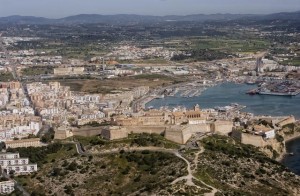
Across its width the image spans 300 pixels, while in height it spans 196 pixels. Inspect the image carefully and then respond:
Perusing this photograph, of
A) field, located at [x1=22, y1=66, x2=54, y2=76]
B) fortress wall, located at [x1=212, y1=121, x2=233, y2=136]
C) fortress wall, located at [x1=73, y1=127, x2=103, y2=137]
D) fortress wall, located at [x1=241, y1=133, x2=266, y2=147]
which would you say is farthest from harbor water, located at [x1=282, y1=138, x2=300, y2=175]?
field, located at [x1=22, y1=66, x2=54, y2=76]

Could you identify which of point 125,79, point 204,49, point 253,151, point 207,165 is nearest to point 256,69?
point 125,79

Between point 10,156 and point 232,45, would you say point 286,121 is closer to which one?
point 10,156

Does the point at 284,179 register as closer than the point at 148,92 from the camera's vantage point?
Yes

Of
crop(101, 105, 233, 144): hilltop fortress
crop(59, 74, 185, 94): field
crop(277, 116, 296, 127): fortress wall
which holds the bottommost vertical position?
crop(59, 74, 185, 94): field

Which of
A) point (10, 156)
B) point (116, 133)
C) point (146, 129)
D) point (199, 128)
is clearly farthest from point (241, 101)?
point (10, 156)

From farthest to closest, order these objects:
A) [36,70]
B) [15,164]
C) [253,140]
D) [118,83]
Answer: [36,70], [118,83], [253,140], [15,164]

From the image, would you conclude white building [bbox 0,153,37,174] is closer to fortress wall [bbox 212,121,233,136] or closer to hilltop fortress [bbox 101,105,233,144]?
hilltop fortress [bbox 101,105,233,144]

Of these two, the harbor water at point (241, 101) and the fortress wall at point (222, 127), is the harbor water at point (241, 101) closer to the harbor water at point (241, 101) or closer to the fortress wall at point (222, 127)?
the harbor water at point (241, 101)

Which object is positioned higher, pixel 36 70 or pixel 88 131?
pixel 88 131

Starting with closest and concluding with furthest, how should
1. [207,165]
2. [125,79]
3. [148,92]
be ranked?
[207,165], [148,92], [125,79]

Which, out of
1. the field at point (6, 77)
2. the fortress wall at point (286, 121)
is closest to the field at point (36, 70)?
the field at point (6, 77)

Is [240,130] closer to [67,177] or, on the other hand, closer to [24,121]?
[67,177]
